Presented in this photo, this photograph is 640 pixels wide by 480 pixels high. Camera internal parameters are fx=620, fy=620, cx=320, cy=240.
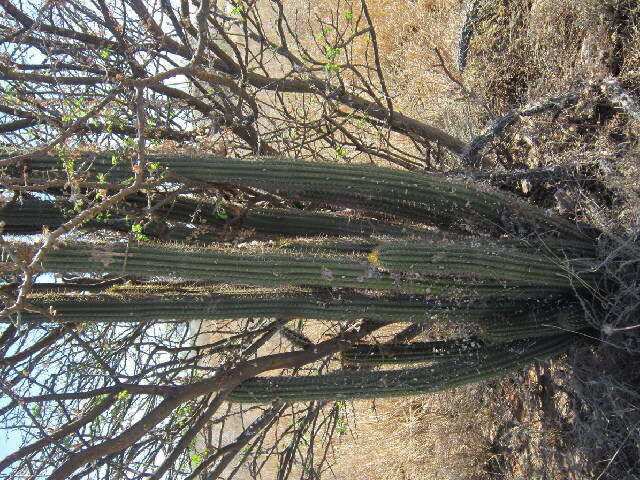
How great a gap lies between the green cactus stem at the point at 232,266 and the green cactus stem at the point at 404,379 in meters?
0.65

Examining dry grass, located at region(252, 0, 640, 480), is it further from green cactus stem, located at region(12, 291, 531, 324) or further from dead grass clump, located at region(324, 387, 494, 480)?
green cactus stem, located at region(12, 291, 531, 324)

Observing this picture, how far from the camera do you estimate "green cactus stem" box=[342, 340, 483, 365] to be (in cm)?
391

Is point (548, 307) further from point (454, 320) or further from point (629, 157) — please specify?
point (629, 157)

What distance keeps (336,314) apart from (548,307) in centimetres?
135

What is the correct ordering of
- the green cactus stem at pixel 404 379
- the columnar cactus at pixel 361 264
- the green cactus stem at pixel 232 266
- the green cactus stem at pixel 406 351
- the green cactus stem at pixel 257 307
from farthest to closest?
the green cactus stem at pixel 406 351 < the green cactus stem at pixel 404 379 < the green cactus stem at pixel 257 307 < the columnar cactus at pixel 361 264 < the green cactus stem at pixel 232 266

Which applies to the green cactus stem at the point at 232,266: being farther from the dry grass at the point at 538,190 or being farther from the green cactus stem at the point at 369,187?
the dry grass at the point at 538,190

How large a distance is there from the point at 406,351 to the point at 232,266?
1.53 meters

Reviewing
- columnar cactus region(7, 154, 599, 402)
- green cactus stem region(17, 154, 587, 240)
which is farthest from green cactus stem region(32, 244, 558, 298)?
green cactus stem region(17, 154, 587, 240)

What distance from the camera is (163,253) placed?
2.92 meters

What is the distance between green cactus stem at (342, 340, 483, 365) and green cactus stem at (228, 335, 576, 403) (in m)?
0.08

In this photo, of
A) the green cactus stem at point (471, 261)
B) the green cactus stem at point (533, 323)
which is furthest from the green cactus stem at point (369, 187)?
the green cactus stem at point (533, 323)

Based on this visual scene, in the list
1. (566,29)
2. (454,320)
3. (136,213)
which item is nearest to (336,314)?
(454,320)

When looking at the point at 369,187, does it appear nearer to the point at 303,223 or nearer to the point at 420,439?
the point at 303,223

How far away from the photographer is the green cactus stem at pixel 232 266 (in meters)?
2.83
